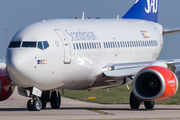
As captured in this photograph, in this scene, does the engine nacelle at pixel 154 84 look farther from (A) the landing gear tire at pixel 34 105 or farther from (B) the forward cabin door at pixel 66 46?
(A) the landing gear tire at pixel 34 105

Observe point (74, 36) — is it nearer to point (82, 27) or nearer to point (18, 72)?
point (82, 27)

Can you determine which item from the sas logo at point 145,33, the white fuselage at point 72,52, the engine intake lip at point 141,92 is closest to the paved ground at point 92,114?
the engine intake lip at point 141,92

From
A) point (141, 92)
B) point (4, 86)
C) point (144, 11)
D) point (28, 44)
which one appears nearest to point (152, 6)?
point (144, 11)

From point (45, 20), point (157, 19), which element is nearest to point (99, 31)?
point (45, 20)

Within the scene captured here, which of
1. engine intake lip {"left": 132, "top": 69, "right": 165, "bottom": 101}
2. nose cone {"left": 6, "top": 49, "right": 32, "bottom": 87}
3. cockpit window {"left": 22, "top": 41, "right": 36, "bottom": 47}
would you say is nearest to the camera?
nose cone {"left": 6, "top": 49, "right": 32, "bottom": 87}

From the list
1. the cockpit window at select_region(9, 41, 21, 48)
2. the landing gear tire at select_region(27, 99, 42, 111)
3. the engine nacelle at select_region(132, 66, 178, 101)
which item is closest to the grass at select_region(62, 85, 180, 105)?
the engine nacelle at select_region(132, 66, 178, 101)

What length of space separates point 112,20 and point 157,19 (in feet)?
25.5

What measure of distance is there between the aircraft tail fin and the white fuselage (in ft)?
9.16

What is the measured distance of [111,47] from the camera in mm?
26141

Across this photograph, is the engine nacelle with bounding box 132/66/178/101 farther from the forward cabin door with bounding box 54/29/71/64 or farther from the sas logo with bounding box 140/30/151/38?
the sas logo with bounding box 140/30/151/38

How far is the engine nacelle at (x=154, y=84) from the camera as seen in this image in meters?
22.2

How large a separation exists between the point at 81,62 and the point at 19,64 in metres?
3.90

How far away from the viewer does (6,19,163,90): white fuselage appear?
21.1 m

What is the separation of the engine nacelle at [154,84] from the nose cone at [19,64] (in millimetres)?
5459
